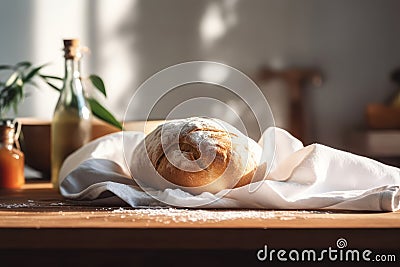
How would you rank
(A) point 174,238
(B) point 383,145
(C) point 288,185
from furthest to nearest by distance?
(B) point 383,145 → (C) point 288,185 → (A) point 174,238

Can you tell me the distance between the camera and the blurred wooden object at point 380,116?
9.70 feet

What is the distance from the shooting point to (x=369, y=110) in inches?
118

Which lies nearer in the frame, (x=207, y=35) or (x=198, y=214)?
(x=198, y=214)

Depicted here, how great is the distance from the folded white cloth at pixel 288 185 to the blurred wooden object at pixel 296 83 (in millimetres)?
2269

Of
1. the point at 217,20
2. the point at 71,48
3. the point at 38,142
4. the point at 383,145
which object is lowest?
the point at 383,145

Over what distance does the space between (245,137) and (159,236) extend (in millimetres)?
277

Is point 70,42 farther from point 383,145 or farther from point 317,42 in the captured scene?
point 317,42

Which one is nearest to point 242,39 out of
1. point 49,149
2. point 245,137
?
point 49,149

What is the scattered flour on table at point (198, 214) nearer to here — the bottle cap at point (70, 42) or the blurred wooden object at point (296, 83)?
the bottle cap at point (70, 42)

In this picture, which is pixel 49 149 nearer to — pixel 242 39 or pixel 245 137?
pixel 245 137

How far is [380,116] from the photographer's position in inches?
117

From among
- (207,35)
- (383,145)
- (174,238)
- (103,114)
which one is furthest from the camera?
(207,35)

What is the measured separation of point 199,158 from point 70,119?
419 millimetres

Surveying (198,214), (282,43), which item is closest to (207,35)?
(282,43)
